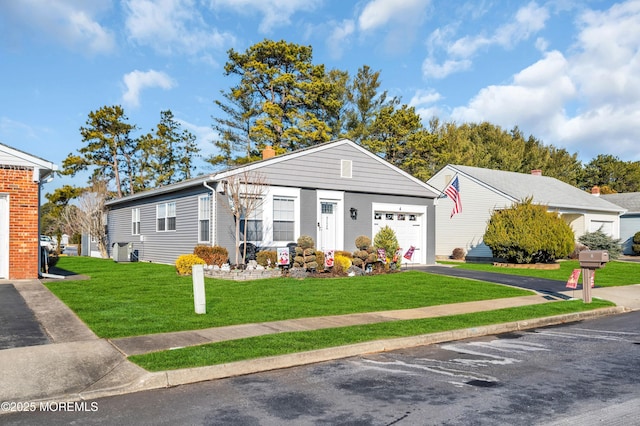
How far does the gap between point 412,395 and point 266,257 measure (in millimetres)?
12296

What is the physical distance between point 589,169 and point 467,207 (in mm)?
44367

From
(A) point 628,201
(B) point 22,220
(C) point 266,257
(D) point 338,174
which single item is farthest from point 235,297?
(A) point 628,201

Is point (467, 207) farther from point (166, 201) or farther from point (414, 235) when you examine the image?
point (166, 201)

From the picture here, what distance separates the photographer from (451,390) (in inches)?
236

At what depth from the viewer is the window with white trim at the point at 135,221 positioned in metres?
26.1

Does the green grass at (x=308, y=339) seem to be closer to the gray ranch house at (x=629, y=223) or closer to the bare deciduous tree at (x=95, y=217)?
the bare deciduous tree at (x=95, y=217)

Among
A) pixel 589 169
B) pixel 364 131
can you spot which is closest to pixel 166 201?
pixel 364 131

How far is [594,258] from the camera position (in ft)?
41.8

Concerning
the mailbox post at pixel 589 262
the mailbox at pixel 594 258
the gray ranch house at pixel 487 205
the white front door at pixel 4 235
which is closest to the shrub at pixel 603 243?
the gray ranch house at pixel 487 205

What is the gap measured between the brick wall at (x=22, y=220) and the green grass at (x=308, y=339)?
10.1 m

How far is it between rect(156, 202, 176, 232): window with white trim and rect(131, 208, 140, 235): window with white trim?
2979mm

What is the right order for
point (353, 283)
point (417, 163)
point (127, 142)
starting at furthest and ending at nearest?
point (127, 142) → point (417, 163) → point (353, 283)

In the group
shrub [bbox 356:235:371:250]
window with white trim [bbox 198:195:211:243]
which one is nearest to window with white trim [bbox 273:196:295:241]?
window with white trim [bbox 198:195:211:243]

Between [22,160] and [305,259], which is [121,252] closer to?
[22,160]
